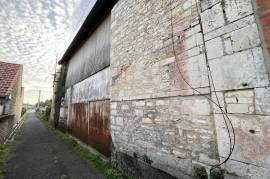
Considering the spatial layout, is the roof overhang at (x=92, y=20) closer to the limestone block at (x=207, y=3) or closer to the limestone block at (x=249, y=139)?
the limestone block at (x=207, y=3)

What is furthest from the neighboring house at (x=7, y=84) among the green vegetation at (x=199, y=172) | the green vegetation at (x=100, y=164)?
the green vegetation at (x=199, y=172)

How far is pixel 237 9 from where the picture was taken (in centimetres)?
198

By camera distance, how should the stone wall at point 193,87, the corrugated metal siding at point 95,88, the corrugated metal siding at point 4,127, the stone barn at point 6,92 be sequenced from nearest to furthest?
1. the stone wall at point 193,87
2. the corrugated metal siding at point 95,88
3. the corrugated metal siding at point 4,127
4. the stone barn at point 6,92

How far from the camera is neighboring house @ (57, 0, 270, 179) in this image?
1806mm

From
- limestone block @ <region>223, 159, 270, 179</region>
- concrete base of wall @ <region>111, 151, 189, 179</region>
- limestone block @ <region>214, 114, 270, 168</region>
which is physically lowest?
concrete base of wall @ <region>111, 151, 189, 179</region>

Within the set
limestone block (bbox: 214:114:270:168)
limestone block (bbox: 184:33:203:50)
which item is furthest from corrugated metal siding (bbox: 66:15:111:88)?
limestone block (bbox: 214:114:270:168)

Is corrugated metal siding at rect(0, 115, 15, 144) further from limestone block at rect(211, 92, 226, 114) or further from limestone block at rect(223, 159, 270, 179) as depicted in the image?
limestone block at rect(223, 159, 270, 179)

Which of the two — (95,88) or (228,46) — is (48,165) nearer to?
(95,88)

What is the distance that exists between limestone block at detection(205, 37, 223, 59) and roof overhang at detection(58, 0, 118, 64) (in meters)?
4.49

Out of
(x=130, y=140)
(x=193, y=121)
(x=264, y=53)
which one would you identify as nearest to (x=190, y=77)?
(x=193, y=121)

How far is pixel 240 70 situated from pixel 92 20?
6.76 metres

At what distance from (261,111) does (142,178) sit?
2.59 meters

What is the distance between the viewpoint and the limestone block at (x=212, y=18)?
2152 mm

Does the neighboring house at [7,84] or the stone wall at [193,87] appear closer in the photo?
the stone wall at [193,87]
